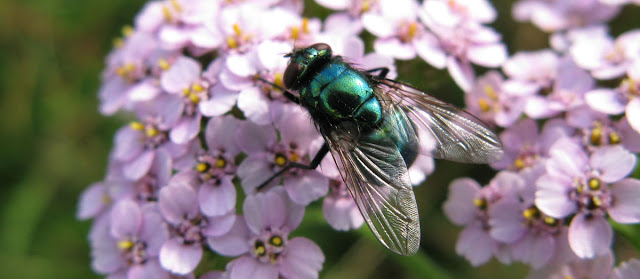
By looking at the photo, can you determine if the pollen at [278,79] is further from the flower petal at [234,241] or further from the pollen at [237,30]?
the flower petal at [234,241]

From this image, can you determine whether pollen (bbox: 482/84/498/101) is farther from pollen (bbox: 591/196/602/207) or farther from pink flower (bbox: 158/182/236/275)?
pink flower (bbox: 158/182/236/275)

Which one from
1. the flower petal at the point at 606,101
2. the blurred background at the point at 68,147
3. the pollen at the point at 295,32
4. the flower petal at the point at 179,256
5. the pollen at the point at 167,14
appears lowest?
the blurred background at the point at 68,147

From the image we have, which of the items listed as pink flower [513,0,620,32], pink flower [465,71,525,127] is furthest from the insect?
pink flower [513,0,620,32]

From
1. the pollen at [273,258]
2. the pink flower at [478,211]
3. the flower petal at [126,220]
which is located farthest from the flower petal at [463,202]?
the flower petal at [126,220]

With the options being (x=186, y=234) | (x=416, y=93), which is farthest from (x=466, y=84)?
(x=186, y=234)

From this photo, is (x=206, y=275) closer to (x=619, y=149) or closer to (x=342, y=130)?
(x=342, y=130)

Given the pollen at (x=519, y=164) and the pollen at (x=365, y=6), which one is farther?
the pollen at (x=365, y=6)

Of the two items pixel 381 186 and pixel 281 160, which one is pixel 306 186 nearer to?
pixel 281 160
